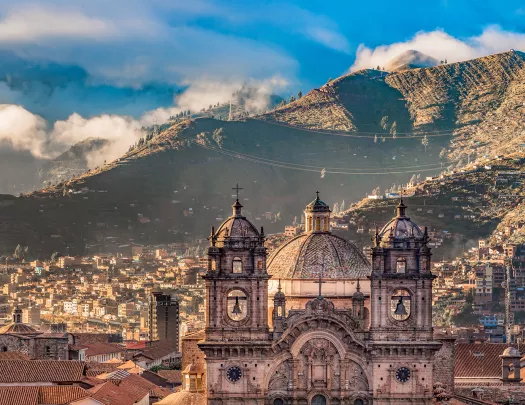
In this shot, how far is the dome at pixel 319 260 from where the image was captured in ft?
310

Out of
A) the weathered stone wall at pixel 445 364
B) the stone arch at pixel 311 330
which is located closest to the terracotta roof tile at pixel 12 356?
the weathered stone wall at pixel 445 364

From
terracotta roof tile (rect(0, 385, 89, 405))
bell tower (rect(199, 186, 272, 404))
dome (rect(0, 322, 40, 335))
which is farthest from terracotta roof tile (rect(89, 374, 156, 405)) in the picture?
dome (rect(0, 322, 40, 335))

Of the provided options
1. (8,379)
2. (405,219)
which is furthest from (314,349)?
(8,379)

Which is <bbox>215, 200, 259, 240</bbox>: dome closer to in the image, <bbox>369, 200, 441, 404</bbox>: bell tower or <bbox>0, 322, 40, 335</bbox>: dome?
<bbox>369, 200, 441, 404</bbox>: bell tower

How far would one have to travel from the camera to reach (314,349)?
89688 millimetres

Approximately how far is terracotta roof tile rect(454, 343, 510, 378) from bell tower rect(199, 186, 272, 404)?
103ft

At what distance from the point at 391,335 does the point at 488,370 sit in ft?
108

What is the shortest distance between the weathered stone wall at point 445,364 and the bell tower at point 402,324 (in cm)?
758

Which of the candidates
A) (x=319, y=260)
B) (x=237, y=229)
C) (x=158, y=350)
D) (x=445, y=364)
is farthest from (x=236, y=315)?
(x=158, y=350)

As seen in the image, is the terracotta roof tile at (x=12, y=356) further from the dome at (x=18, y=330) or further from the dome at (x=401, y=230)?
the dome at (x=401, y=230)

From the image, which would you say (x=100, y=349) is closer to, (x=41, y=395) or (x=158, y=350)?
(x=158, y=350)

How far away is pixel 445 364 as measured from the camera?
323ft

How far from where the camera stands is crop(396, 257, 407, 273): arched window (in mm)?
90375

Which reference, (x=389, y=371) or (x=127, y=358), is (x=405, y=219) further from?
(x=127, y=358)
